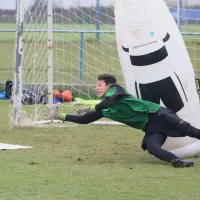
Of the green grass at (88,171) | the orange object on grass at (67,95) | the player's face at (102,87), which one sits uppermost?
the player's face at (102,87)

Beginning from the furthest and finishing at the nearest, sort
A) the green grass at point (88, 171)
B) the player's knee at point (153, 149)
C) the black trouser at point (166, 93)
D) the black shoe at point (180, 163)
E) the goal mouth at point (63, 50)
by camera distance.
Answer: the goal mouth at point (63, 50)
the black trouser at point (166, 93)
the player's knee at point (153, 149)
the black shoe at point (180, 163)
the green grass at point (88, 171)

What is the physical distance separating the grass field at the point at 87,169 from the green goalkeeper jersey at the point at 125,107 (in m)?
0.48

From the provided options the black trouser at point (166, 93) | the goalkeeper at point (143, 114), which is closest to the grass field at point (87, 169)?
the goalkeeper at point (143, 114)

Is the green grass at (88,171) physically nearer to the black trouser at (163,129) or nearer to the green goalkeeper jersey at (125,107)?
the black trouser at (163,129)

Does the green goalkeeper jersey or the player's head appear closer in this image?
the green goalkeeper jersey

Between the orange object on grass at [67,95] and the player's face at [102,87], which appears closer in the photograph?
the player's face at [102,87]

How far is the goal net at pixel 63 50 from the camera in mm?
13008

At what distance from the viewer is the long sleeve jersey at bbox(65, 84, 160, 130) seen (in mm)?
9461

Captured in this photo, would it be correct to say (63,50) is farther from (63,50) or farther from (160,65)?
(160,65)

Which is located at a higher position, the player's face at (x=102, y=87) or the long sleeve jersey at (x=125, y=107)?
the player's face at (x=102, y=87)

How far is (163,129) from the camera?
9555 mm

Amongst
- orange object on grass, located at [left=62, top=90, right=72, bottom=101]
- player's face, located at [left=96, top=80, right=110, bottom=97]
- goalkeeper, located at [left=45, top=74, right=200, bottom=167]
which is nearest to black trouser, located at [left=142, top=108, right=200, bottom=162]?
goalkeeper, located at [left=45, top=74, right=200, bottom=167]

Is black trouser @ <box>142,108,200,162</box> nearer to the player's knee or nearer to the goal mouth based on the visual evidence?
the player's knee

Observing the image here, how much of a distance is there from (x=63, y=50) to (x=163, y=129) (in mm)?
8199
